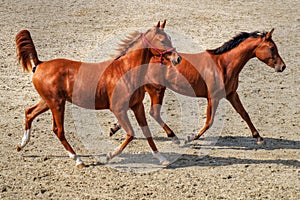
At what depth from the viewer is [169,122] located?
9336mm

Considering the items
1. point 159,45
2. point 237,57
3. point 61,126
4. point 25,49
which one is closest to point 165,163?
point 61,126

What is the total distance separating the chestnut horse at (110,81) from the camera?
736 centimetres

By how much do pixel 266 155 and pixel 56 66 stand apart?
306 cm

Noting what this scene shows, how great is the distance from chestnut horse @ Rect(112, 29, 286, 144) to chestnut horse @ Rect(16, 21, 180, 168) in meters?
0.91

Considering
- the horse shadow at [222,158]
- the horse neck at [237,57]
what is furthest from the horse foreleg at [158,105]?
the horse neck at [237,57]

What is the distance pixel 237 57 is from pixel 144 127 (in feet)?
5.91

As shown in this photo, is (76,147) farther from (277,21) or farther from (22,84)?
(277,21)

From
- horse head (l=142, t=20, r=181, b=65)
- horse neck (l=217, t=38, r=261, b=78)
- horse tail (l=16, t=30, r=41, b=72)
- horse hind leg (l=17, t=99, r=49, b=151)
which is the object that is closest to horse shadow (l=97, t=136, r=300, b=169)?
horse neck (l=217, t=38, r=261, b=78)

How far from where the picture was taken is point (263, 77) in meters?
11.4

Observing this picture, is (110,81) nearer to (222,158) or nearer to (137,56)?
(137,56)

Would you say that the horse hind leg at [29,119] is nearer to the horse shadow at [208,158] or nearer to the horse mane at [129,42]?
the horse shadow at [208,158]

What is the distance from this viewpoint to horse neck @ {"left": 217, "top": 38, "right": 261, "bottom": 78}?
8.46 m

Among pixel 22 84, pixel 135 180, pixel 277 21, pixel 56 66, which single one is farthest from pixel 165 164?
pixel 277 21

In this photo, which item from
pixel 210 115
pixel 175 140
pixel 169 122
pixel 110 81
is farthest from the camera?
pixel 169 122
